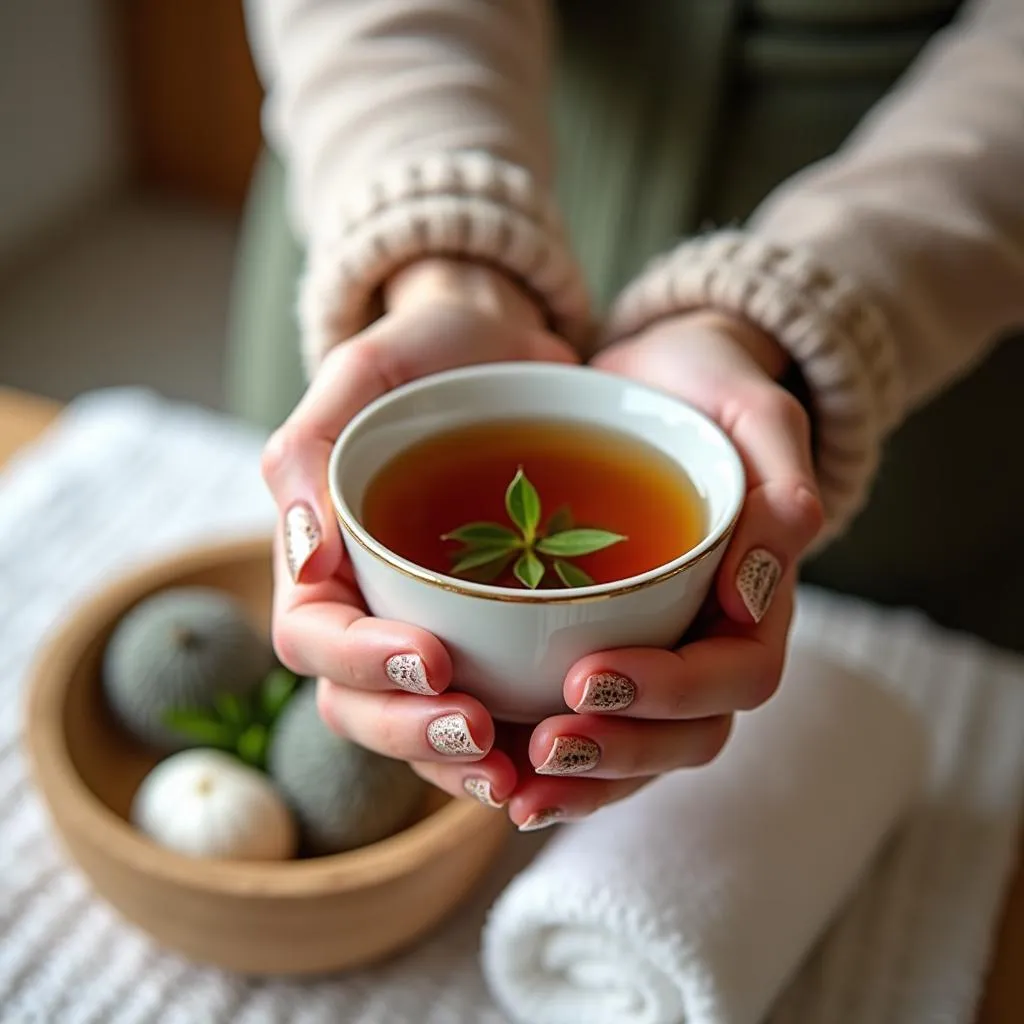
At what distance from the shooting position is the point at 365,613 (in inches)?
17.4

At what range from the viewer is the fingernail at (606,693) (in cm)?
39

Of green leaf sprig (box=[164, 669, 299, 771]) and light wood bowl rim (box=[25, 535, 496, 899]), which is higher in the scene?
light wood bowl rim (box=[25, 535, 496, 899])

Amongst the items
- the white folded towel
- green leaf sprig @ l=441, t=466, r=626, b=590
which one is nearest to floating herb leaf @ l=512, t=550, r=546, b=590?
green leaf sprig @ l=441, t=466, r=626, b=590

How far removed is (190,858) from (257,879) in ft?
0.09

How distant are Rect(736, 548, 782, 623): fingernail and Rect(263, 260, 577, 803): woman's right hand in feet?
0.33

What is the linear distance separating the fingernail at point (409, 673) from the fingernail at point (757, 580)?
113 millimetres

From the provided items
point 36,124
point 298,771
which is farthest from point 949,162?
point 36,124

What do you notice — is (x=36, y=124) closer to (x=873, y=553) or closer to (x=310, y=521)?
(x=873, y=553)

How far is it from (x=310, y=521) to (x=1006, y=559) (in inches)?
23.1

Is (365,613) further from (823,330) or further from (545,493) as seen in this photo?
(823,330)

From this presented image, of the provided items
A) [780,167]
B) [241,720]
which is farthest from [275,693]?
[780,167]

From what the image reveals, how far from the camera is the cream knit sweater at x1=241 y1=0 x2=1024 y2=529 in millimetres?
557

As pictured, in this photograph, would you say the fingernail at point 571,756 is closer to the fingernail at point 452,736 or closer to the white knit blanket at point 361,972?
the fingernail at point 452,736

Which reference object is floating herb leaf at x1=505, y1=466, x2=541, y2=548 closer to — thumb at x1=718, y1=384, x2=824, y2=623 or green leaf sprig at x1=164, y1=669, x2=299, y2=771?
thumb at x1=718, y1=384, x2=824, y2=623
